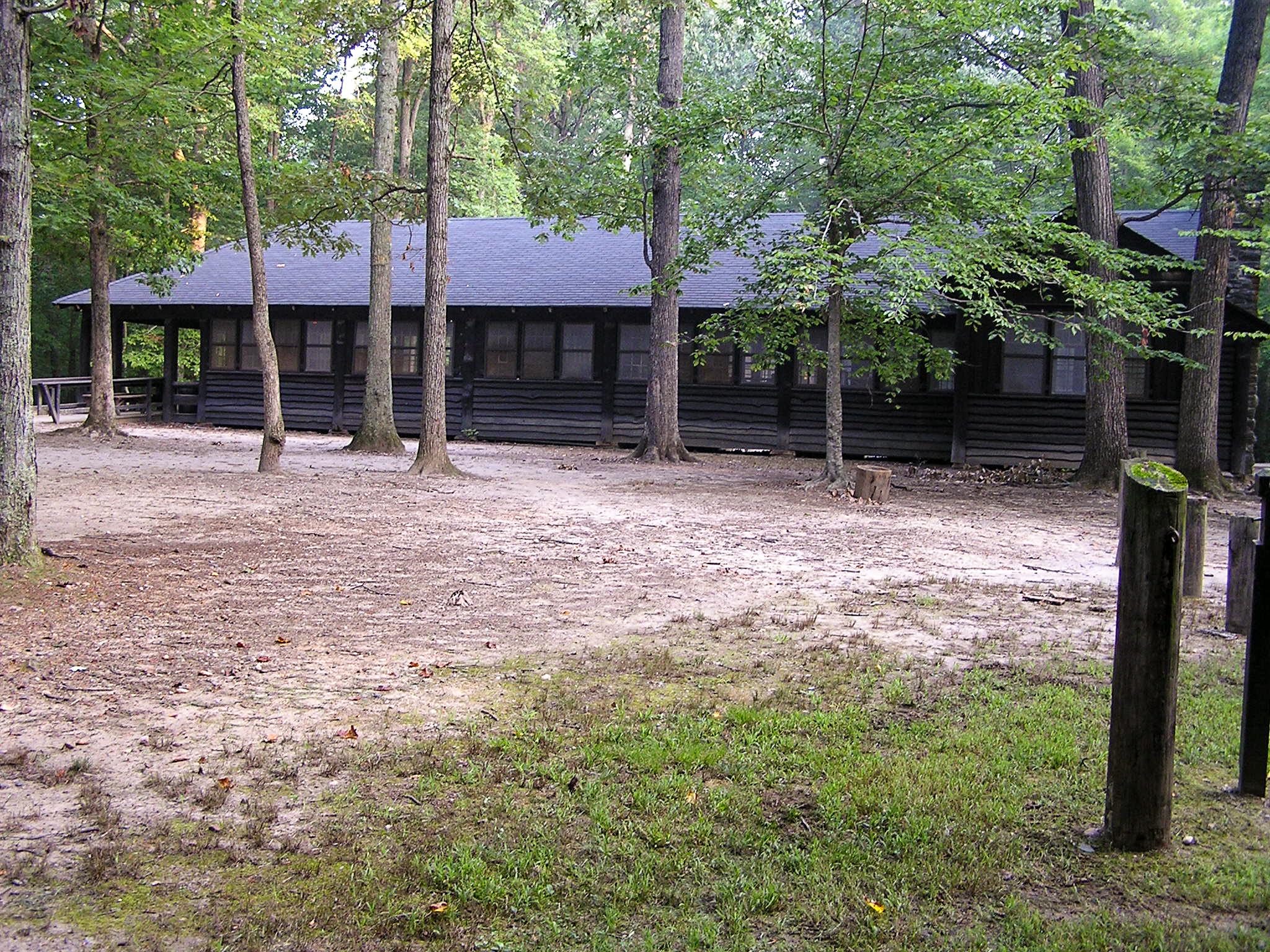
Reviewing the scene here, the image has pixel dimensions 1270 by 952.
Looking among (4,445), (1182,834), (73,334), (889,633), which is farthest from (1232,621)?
(73,334)

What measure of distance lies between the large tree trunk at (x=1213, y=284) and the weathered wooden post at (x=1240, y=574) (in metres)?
10.3

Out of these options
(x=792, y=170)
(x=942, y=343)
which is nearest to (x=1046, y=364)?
→ (x=942, y=343)

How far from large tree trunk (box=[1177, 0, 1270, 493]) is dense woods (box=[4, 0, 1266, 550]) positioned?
1.7 inches

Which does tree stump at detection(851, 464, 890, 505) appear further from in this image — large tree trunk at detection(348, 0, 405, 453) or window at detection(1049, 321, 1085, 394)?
large tree trunk at detection(348, 0, 405, 453)

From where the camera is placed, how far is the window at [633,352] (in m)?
24.5

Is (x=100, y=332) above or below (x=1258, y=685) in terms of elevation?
above

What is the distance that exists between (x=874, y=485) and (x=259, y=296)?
891 cm

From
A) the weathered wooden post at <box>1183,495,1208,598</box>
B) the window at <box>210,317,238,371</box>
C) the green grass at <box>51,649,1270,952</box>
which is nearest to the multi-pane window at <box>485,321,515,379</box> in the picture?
the window at <box>210,317,238,371</box>

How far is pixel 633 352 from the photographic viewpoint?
80.9 feet

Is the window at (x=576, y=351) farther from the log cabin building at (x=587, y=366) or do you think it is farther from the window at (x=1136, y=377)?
the window at (x=1136, y=377)

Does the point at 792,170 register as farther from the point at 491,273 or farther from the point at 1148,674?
the point at 1148,674

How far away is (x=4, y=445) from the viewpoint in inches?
275

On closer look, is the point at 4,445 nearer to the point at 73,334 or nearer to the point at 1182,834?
the point at 1182,834

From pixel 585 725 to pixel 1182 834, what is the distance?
7.43ft
